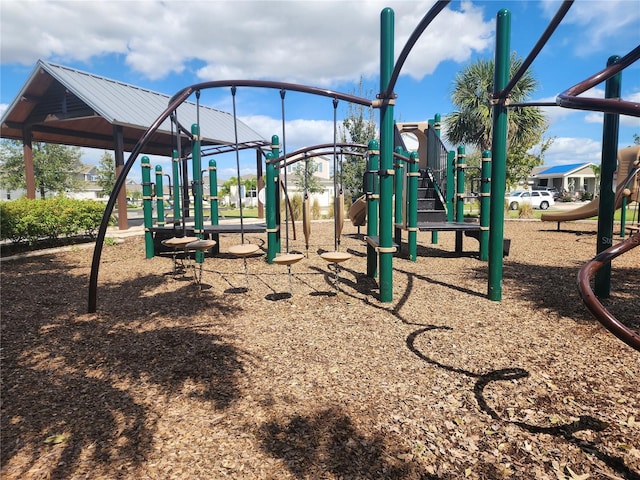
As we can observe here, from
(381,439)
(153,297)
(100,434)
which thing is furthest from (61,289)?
(381,439)

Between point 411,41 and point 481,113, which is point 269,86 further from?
point 481,113

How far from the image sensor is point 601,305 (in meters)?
1.58

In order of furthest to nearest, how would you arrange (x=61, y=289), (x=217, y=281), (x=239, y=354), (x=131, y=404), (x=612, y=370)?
(x=217, y=281) < (x=61, y=289) < (x=239, y=354) < (x=612, y=370) < (x=131, y=404)

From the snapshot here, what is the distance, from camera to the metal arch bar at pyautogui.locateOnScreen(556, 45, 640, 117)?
1.61m

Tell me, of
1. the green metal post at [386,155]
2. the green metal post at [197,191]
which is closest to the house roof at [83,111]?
the green metal post at [197,191]

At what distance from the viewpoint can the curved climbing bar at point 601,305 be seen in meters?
1.48

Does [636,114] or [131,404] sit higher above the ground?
[636,114]

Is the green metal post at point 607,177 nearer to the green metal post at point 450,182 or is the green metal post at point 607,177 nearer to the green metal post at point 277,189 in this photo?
the green metal post at point 450,182

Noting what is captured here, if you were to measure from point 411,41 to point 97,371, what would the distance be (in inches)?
157

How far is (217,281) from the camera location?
20.7 ft

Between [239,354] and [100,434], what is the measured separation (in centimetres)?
127

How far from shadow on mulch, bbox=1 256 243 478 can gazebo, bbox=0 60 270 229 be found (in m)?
6.50

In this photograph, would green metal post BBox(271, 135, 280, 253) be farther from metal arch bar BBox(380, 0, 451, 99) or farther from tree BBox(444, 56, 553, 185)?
tree BBox(444, 56, 553, 185)

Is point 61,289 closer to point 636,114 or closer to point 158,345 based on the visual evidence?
point 158,345
